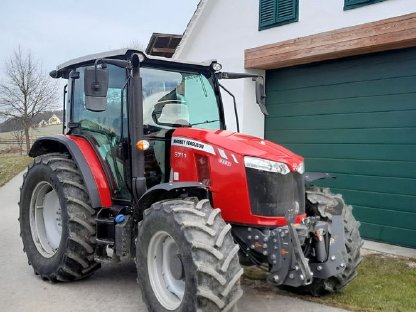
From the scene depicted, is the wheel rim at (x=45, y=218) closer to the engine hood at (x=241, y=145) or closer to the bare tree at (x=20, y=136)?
the engine hood at (x=241, y=145)

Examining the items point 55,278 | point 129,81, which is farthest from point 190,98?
point 55,278

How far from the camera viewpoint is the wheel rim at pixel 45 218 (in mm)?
5668

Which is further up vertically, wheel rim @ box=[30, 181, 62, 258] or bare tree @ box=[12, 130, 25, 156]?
wheel rim @ box=[30, 181, 62, 258]

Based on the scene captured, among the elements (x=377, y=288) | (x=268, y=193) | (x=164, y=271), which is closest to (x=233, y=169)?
(x=268, y=193)

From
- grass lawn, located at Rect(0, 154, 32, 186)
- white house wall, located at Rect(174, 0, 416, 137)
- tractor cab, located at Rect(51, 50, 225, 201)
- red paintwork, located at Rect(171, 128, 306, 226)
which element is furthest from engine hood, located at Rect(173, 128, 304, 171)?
grass lawn, located at Rect(0, 154, 32, 186)

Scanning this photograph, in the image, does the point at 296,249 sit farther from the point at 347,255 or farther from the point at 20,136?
the point at 20,136

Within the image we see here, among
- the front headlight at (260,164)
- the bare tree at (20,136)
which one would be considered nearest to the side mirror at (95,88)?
the front headlight at (260,164)

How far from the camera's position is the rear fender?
4.92 m

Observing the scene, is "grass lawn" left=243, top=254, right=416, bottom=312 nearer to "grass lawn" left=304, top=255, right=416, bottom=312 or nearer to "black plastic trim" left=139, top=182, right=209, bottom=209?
"grass lawn" left=304, top=255, right=416, bottom=312

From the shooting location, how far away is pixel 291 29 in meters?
8.32

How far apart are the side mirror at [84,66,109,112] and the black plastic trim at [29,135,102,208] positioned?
0.95m

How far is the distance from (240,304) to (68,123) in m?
2.78

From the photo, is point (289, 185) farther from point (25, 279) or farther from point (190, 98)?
point (25, 279)

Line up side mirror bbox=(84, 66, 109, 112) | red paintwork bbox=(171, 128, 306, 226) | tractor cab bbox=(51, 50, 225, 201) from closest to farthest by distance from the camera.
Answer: red paintwork bbox=(171, 128, 306, 226) → side mirror bbox=(84, 66, 109, 112) → tractor cab bbox=(51, 50, 225, 201)
